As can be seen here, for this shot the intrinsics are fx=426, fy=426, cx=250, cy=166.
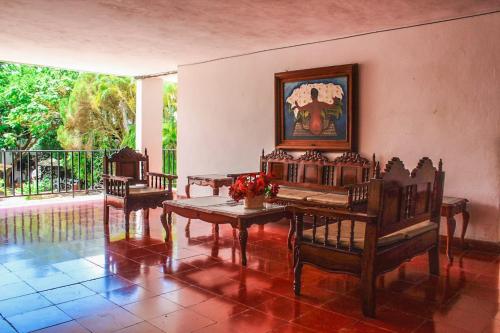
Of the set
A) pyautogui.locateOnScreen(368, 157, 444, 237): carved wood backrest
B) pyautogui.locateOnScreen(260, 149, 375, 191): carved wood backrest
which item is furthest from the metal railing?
pyautogui.locateOnScreen(368, 157, 444, 237): carved wood backrest

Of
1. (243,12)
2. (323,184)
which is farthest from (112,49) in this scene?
(323,184)

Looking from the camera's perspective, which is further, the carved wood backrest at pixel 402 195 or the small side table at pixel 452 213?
the small side table at pixel 452 213

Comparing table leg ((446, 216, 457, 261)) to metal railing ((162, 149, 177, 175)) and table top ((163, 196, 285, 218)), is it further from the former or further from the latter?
metal railing ((162, 149, 177, 175))

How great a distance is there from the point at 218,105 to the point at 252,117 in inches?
32.1

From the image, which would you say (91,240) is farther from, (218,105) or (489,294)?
(489,294)

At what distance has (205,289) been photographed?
3.28m

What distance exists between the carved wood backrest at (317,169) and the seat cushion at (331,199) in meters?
0.38

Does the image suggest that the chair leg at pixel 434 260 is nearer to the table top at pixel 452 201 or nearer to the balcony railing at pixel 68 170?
the table top at pixel 452 201

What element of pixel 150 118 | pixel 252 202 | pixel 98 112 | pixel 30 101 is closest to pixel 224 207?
pixel 252 202

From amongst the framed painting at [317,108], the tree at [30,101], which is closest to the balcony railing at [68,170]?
the tree at [30,101]

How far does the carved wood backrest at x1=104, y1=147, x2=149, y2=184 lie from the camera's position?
19.1ft

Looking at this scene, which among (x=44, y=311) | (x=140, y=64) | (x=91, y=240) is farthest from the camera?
(x=140, y=64)

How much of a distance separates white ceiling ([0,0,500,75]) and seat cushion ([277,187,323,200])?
6.57 ft

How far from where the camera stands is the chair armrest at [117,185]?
5217 mm
